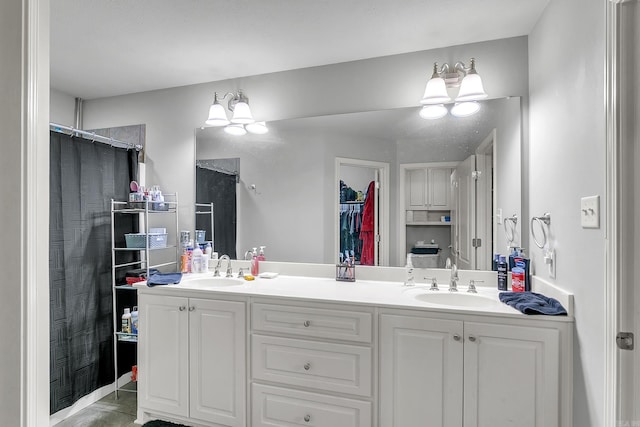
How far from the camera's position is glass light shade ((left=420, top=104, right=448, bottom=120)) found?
2.19 meters

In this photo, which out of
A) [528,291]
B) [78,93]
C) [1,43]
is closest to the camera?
[1,43]

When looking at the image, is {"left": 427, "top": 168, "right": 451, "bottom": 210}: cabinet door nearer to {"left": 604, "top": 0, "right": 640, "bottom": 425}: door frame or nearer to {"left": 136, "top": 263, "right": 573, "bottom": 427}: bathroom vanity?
{"left": 136, "top": 263, "right": 573, "bottom": 427}: bathroom vanity

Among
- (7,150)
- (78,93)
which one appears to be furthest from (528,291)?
(78,93)

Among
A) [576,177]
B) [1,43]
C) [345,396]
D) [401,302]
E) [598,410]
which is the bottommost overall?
[345,396]

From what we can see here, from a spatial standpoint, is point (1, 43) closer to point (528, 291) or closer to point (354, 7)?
point (354, 7)

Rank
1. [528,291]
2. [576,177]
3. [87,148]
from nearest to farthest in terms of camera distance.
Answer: [576,177], [528,291], [87,148]

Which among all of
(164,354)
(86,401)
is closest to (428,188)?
(164,354)

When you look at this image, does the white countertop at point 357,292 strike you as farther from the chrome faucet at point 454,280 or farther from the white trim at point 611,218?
the white trim at point 611,218

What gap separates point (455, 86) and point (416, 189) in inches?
26.0

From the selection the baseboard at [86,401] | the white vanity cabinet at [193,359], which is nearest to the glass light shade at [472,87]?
the white vanity cabinet at [193,359]

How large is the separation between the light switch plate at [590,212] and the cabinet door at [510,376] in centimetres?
52

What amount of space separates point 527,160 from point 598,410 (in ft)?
4.27

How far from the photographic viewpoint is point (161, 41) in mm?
2105

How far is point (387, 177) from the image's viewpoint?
7.60 feet
